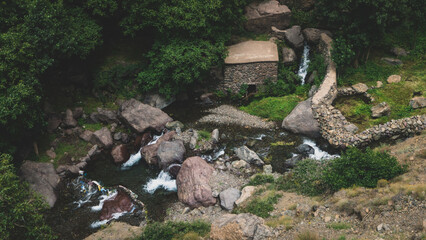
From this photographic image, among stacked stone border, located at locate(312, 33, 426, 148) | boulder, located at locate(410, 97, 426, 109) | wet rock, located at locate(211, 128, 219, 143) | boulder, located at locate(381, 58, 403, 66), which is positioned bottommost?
wet rock, located at locate(211, 128, 219, 143)

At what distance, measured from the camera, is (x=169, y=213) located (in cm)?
1844

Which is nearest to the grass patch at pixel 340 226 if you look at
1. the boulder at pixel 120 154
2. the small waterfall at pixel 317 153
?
the small waterfall at pixel 317 153

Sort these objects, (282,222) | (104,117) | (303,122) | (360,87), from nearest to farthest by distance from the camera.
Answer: (282,222)
(303,122)
(360,87)
(104,117)

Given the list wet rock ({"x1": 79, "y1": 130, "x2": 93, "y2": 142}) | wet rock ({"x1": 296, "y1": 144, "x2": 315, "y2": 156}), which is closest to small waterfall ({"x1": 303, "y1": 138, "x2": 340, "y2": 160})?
wet rock ({"x1": 296, "y1": 144, "x2": 315, "y2": 156})

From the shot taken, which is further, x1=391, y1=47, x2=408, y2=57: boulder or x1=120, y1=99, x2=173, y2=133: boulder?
x1=391, y1=47, x2=408, y2=57: boulder

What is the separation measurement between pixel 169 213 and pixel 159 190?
8.06ft

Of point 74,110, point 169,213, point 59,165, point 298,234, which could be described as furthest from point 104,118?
point 298,234

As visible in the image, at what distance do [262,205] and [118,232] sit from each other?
7.36 meters

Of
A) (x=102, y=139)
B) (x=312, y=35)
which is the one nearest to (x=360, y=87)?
(x=312, y=35)

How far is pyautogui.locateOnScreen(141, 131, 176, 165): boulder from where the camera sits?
73.9 feet

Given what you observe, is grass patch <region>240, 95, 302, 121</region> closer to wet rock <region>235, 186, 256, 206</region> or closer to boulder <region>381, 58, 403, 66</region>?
boulder <region>381, 58, 403, 66</region>

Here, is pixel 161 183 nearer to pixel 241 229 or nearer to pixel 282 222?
pixel 241 229

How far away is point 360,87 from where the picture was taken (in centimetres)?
2452

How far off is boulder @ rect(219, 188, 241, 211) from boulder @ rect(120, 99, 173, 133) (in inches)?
370
